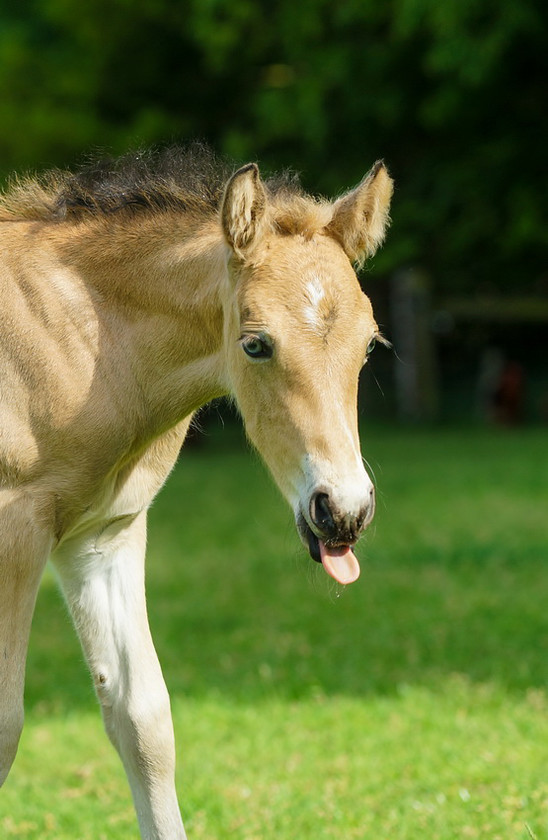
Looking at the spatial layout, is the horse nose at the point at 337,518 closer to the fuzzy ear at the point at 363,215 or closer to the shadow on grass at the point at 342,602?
the shadow on grass at the point at 342,602

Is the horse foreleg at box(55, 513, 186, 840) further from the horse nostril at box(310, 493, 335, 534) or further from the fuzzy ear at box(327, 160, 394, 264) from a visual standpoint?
the fuzzy ear at box(327, 160, 394, 264)

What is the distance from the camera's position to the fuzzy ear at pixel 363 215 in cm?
355

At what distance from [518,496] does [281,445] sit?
8.53 meters

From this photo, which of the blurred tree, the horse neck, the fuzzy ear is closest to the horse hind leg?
the horse neck

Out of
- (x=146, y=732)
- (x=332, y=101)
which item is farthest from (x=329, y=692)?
(x=332, y=101)

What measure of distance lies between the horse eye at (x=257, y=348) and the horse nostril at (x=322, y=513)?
458mm

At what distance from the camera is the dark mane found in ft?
12.3

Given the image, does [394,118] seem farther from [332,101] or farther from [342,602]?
[342,602]

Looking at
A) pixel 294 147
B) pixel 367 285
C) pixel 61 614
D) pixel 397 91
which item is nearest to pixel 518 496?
pixel 61 614

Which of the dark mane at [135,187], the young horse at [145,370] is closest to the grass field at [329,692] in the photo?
the young horse at [145,370]

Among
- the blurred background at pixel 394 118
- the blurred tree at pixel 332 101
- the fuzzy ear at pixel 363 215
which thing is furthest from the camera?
the blurred tree at pixel 332 101

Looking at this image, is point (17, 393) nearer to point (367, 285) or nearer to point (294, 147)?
point (294, 147)

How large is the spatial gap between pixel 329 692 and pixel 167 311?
9.60ft

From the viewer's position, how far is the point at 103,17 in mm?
18344
